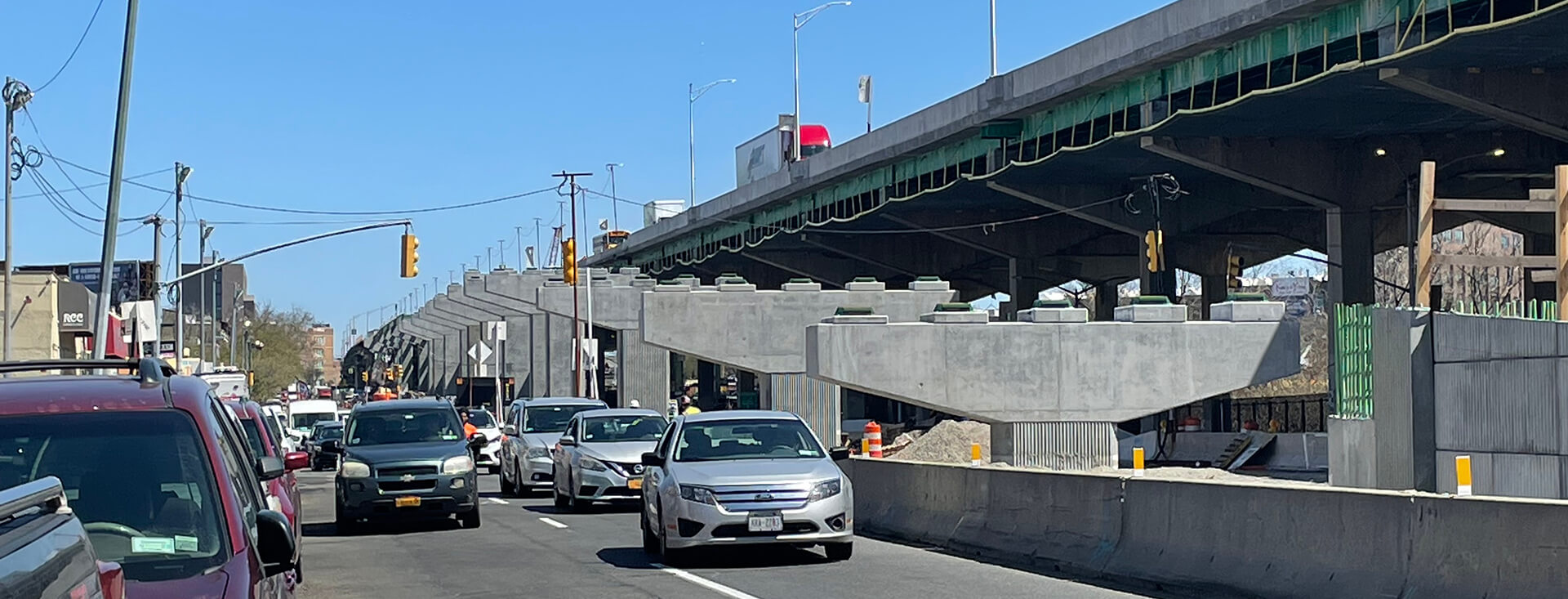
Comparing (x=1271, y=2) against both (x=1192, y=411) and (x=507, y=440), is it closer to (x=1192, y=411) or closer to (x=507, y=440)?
(x=507, y=440)

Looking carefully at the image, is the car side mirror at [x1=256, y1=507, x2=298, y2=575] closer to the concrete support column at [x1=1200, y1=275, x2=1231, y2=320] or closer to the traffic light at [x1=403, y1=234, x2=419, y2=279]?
the traffic light at [x1=403, y1=234, x2=419, y2=279]

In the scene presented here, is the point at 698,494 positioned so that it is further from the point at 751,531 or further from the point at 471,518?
the point at 471,518

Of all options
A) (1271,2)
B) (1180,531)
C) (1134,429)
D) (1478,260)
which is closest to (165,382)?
(1180,531)

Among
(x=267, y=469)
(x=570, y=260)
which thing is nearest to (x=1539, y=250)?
(x=570, y=260)

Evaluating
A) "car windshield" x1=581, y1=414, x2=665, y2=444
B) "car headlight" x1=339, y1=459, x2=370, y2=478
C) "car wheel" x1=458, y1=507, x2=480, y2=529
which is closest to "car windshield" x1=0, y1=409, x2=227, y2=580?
"car headlight" x1=339, y1=459, x2=370, y2=478

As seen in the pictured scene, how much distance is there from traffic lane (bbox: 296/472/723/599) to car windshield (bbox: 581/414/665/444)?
5.87ft

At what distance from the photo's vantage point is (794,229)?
69.9 metres

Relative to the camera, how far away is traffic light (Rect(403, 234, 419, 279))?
40781mm

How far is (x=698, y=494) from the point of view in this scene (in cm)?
1702

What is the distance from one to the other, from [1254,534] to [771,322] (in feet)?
126

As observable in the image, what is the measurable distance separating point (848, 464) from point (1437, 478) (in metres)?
10.1

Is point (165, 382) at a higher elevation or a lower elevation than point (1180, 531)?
higher

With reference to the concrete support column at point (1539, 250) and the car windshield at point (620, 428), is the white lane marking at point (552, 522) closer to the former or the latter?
the car windshield at point (620, 428)

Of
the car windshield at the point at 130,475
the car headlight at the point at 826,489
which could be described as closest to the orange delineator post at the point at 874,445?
the car headlight at the point at 826,489
